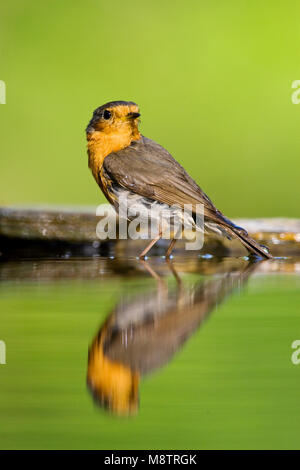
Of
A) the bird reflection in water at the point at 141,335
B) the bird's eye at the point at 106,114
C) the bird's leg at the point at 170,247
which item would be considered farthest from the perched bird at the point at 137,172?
the bird reflection in water at the point at 141,335

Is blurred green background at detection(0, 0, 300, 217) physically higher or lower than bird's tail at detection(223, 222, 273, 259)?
higher

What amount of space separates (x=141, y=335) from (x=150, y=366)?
0.36 metres

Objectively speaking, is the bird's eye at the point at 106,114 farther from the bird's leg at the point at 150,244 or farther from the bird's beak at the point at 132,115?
the bird's leg at the point at 150,244

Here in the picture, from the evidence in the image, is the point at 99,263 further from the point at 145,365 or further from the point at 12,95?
the point at 12,95

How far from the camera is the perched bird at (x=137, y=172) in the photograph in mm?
4391

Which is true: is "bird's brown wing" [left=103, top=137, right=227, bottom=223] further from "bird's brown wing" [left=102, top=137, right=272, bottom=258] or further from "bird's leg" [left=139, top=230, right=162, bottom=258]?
"bird's leg" [left=139, top=230, right=162, bottom=258]

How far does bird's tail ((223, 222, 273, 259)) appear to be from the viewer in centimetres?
442

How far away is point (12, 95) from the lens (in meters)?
9.40

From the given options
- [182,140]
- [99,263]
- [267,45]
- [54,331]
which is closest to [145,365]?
[54,331]

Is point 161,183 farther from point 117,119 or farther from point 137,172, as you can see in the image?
point 117,119

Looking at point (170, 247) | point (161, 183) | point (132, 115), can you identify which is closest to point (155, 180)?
point (161, 183)

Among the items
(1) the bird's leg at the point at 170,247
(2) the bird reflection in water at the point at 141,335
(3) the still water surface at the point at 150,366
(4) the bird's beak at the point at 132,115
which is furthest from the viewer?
(1) the bird's leg at the point at 170,247

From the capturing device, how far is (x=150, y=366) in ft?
5.95

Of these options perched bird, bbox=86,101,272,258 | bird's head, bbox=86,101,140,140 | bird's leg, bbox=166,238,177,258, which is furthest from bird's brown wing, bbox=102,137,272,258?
bird's leg, bbox=166,238,177,258
